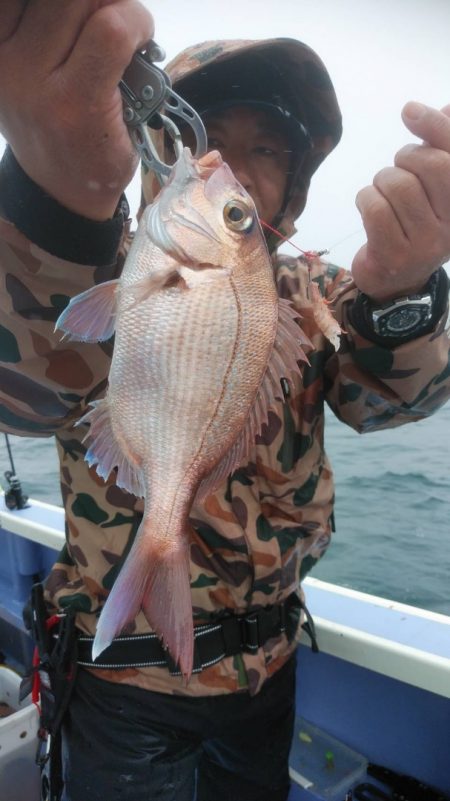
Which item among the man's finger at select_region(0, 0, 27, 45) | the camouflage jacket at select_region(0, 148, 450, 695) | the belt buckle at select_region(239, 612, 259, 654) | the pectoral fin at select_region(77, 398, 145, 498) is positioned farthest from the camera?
the belt buckle at select_region(239, 612, 259, 654)

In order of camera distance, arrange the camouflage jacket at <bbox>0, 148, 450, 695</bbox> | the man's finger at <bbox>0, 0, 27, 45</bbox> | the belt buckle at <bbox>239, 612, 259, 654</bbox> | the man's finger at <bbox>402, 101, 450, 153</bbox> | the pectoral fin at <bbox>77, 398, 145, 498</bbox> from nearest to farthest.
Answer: the man's finger at <bbox>0, 0, 27, 45</bbox>
the pectoral fin at <bbox>77, 398, 145, 498</bbox>
the man's finger at <bbox>402, 101, 450, 153</bbox>
the camouflage jacket at <bbox>0, 148, 450, 695</bbox>
the belt buckle at <bbox>239, 612, 259, 654</bbox>

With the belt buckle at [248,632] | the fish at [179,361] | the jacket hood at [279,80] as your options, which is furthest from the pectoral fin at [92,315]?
the belt buckle at [248,632]

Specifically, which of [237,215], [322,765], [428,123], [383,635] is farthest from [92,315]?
[322,765]

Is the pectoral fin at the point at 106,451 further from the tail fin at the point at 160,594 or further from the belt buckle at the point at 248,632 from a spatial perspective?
the belt buckle at the point at 248,632

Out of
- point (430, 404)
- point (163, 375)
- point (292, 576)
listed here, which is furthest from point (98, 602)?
point (430, 404)

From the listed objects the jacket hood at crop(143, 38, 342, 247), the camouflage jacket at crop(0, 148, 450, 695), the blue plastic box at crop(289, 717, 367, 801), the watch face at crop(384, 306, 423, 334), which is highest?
the jacket hood at crop(143, 38, 342, 247)

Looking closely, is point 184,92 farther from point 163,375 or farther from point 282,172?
point 163,375

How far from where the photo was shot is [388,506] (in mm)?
7465

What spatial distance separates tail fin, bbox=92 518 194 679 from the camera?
1019mm

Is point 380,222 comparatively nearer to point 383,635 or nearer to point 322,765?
point 383,635

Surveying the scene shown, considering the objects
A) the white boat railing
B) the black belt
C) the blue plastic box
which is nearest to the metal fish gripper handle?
the black belt

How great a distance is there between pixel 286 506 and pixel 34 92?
143 cm

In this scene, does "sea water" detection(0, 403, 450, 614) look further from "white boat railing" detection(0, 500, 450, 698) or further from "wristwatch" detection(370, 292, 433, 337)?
"wristwatch" detection(370, 292, 433, 337)

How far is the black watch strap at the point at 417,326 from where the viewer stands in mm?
1541
